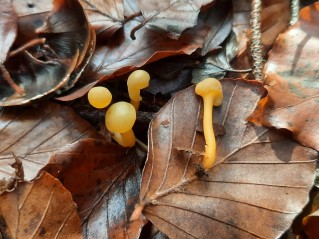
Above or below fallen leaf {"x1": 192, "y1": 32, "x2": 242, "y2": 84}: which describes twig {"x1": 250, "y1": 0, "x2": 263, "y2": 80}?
above

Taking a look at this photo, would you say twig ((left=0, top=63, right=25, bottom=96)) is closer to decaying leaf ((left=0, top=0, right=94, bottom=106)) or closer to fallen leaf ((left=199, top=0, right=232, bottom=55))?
decaying leaf ((left=0, top=0, right=94, bottom=106))

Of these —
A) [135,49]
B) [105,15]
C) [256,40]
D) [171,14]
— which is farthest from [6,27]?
[256,40]

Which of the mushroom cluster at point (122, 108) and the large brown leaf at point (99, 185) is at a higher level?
the mushroom cluster at point (122, 108)

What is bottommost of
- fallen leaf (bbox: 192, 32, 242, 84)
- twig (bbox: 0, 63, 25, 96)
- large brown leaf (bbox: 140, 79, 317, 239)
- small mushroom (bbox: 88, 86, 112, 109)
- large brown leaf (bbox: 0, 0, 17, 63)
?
large brown leaf (bbox: 140, 79, 317, 239)

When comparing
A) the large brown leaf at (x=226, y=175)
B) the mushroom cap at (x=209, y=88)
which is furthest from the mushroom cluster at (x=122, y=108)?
the mushroom cap at (x=209, y=88)

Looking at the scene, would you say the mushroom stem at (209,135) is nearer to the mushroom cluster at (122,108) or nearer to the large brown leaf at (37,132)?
the mushroom cluster at (122,108)

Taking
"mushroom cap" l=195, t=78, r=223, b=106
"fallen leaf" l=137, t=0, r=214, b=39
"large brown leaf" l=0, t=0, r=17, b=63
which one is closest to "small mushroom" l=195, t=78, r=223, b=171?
"mushroom cap" l=195, t=78, r=223, b=106
